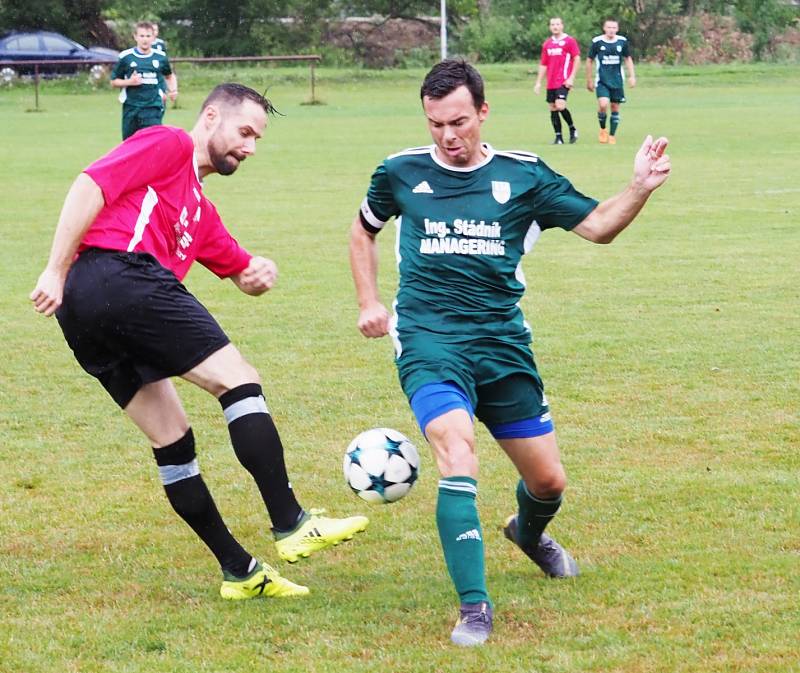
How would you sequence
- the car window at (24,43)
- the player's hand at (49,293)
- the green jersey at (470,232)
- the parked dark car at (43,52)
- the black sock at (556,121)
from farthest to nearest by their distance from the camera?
1. the car window at (24,43)
2. the parked dark car at (43,52)
3. the black sock at (556,121)
4. the green jersey at (470,232)
5. the player's hand at (49,293)

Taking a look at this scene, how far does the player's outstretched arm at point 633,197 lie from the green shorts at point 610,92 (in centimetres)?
1929

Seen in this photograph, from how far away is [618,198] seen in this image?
4.81 metres

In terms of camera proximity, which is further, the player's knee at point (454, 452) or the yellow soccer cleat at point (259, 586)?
the yellow soccer cleat at point (259, 586)

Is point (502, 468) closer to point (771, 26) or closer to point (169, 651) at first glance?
point (169, 651)

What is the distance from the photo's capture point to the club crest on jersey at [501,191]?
15.6 ft

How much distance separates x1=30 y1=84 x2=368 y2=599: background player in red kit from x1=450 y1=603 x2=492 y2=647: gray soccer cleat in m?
0.61

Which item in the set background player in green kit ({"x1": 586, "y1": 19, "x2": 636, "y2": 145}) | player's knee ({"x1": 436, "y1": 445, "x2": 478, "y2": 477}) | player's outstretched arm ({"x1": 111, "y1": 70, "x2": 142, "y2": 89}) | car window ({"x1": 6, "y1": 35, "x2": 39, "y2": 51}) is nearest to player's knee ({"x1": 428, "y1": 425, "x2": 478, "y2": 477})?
player's knee ({"x1": 436, "y1": 445, "x2": 478, "y2": 477})

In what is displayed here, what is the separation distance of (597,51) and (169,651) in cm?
2090

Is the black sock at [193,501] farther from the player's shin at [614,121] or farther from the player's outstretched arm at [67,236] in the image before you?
the player's shin at [614,121]

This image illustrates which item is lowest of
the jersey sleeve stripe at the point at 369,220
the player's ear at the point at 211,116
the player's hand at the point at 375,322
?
the player's hand at the point at 375,322

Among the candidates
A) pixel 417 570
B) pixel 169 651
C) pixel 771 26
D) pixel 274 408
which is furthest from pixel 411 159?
pixel 771 26

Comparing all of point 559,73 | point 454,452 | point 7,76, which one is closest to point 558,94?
point 559,73

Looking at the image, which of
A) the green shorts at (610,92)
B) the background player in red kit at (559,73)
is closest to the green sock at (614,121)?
the green shorts at (610,92)

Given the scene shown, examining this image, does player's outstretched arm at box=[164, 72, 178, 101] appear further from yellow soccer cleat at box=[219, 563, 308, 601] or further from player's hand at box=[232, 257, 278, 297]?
yellow soccer cleat at box=[219, 563, 308, 601]
